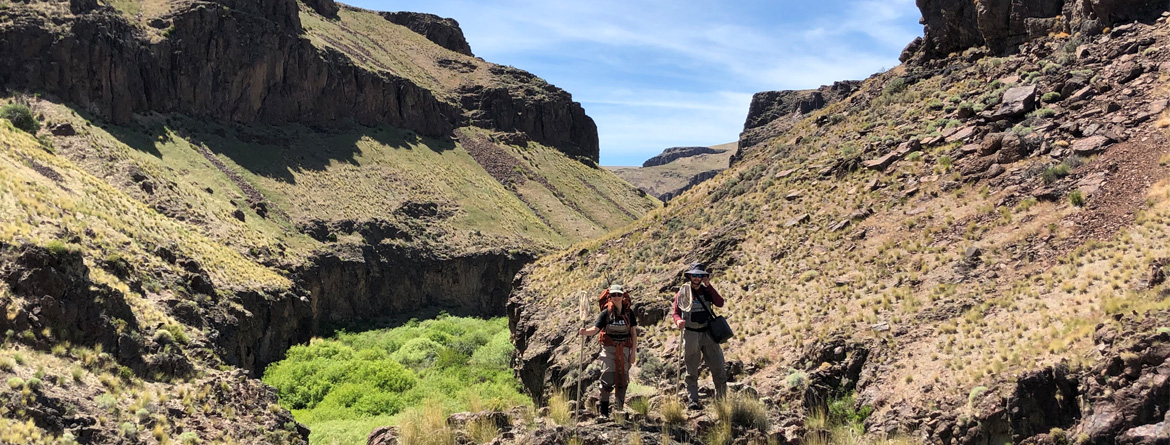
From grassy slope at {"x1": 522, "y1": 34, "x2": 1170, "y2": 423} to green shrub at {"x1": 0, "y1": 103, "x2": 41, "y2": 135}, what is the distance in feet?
124

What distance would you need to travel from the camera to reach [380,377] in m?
34.8

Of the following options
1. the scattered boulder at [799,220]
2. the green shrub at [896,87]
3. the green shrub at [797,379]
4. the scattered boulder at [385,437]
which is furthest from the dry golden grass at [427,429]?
the green shrub at [896,87]

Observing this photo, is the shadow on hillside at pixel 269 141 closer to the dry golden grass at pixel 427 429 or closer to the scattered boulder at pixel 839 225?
the scattered boulder at pixel 839 225

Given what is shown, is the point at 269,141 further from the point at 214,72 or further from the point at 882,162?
the point at 882,162

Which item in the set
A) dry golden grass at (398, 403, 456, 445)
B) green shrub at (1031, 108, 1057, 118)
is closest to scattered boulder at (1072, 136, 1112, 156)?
green shrub at (1031, 108, 1057, 118)

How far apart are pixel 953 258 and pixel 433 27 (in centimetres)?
11667

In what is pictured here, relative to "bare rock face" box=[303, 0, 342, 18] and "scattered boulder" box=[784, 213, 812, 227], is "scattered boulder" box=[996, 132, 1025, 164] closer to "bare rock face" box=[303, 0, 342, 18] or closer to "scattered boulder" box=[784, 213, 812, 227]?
"scattered boulder" box=[784, 213, 812, 227]

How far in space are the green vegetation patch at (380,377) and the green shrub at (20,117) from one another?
75.4 ft

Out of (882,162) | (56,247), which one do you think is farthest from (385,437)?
(882,162)

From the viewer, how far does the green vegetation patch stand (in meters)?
27.6

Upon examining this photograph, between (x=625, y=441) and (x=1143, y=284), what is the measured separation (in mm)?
8115

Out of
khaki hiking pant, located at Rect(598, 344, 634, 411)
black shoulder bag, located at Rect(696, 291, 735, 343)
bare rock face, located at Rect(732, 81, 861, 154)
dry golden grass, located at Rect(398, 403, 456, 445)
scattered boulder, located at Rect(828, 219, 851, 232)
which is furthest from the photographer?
bare rock face, located at Rect(732, 81, 861, 154)

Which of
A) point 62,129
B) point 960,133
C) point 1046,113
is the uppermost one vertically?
point 62,129

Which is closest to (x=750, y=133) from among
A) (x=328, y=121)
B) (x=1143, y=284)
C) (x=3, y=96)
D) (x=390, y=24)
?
(x=328, y=121)
